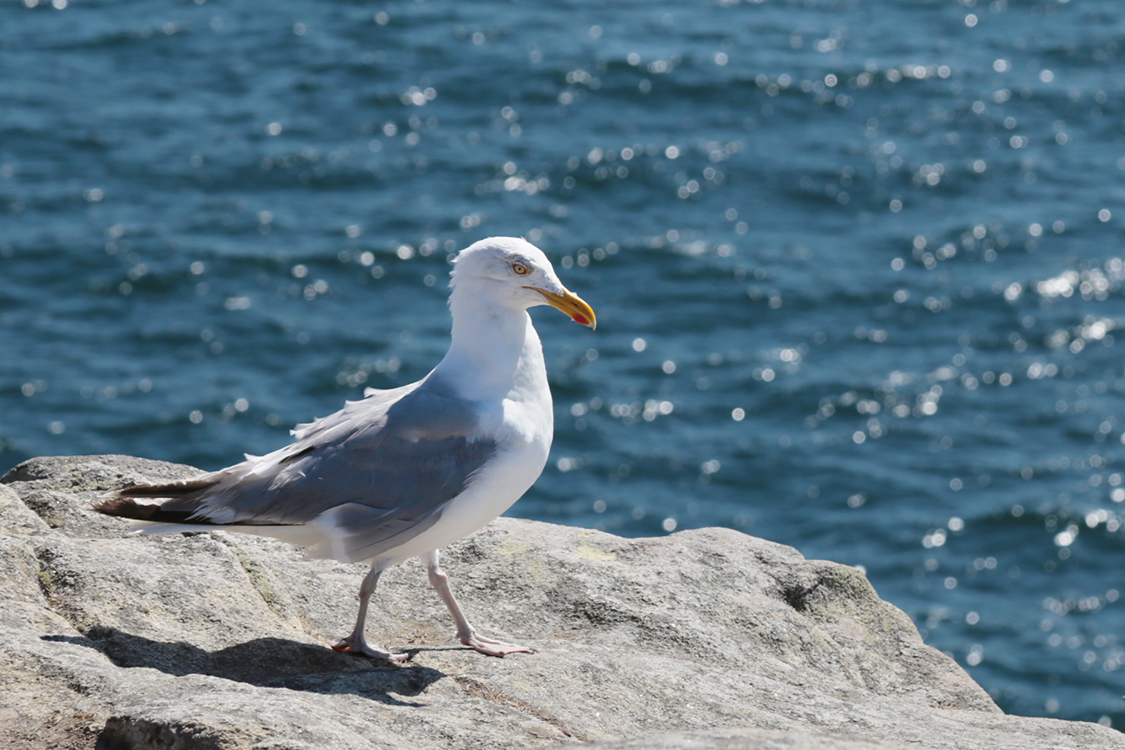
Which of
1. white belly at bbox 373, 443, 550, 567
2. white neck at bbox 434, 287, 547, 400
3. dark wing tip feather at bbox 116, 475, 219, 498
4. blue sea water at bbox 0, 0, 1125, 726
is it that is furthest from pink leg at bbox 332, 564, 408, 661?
blue sea water at bbox 0, 0, 1125, 726

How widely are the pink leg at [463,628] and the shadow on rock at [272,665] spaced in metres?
0.37

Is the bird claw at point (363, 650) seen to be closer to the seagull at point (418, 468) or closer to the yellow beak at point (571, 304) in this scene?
the seagull at point (418, 468)

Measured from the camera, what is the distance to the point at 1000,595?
19.1 meters

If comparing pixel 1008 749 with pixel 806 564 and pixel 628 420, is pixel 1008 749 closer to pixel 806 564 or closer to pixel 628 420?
pixel 806 564

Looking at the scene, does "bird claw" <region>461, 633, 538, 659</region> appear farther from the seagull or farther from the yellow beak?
the yellow beak

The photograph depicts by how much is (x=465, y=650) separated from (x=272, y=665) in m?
0.96

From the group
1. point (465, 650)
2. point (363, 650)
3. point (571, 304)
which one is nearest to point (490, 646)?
point (465, 650)

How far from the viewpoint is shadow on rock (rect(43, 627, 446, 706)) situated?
20.5ft

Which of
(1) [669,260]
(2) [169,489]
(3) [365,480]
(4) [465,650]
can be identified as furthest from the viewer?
(1) [669,260]

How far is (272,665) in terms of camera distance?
6609 millimetres

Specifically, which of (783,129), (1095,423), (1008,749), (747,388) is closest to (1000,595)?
(1095,423)

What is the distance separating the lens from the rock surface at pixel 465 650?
5.64 m

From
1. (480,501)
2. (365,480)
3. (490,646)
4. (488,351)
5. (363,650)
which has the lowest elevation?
(363,650)

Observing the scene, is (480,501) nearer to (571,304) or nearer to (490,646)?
(490,646)
